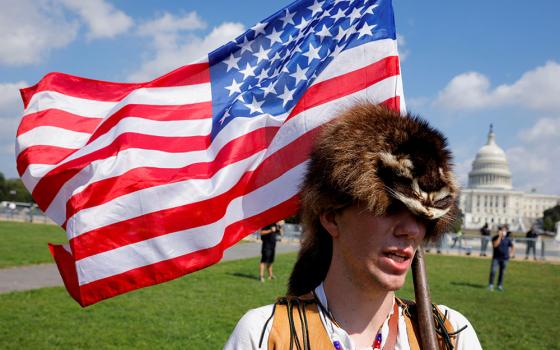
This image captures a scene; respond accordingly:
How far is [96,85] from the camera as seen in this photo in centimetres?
383

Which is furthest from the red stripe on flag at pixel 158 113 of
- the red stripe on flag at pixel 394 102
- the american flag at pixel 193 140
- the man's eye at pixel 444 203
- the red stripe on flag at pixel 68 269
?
the man's eye at pixel 444 203

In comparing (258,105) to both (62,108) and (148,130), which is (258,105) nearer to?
(148,130)

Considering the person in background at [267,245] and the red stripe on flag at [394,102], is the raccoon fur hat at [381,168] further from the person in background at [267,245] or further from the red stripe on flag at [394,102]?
the person in background at [267,245]

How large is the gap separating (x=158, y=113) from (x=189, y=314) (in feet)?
A: 22.5

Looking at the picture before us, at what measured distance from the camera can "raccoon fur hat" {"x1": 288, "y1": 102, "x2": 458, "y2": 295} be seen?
2.07m

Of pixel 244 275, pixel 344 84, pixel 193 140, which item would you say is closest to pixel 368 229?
pixel 344 84

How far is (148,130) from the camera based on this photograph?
3.44 metres

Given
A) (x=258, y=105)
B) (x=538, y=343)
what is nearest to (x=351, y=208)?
(x=258, y=105)

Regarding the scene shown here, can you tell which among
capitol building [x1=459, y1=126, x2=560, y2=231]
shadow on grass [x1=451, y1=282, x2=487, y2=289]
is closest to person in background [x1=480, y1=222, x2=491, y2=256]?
shadow on grass [x1=451, y1=282, x2=487, y2=289]

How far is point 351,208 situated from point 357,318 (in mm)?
446

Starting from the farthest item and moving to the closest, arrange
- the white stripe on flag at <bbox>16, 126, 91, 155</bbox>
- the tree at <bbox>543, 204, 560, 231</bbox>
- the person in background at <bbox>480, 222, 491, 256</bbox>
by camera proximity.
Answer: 1. the tree at <bbox>543, 204, 560, 231</bbox>
2. the person in background at <bbox>480, 222, 491, 256</bbox>
3. the white stripe on flag at <bbox>16, 126, 91, 155</bbox>

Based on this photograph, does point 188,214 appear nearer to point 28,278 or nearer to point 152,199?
point 152,199

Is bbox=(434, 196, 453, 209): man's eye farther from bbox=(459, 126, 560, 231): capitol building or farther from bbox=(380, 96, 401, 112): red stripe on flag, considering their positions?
bbox=(459, 126, 560, 231): capitol building

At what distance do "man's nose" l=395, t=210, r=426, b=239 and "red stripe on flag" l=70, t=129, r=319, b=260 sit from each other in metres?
1.18
